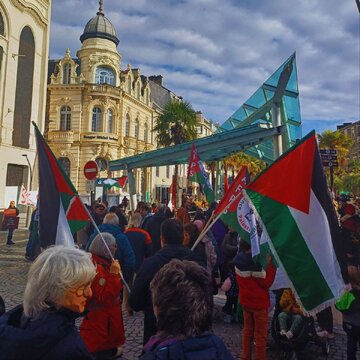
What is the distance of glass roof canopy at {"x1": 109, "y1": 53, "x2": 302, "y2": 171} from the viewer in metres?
9.59

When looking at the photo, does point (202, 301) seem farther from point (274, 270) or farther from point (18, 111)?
point (18, 111)

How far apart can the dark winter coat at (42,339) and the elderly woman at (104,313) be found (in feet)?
5.63

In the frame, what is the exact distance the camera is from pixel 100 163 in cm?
3722

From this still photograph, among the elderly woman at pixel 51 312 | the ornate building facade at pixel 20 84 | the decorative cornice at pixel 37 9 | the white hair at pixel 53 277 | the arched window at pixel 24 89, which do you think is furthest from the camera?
the arched window at pixel 24 89

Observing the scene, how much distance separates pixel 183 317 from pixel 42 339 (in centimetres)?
66

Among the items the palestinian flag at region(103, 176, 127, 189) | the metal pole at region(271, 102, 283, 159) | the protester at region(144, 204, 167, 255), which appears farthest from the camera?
the palestinian flag at region(103, 176, 127, 189)

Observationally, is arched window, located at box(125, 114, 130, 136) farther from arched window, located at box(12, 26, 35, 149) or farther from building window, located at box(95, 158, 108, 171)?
arched window, located at box(12, 26, 35, 149)

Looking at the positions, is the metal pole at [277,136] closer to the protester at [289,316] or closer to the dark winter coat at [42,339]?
the protester at [289,316]

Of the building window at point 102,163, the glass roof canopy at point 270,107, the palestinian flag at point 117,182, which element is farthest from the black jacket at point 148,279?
the building window at point 102,163

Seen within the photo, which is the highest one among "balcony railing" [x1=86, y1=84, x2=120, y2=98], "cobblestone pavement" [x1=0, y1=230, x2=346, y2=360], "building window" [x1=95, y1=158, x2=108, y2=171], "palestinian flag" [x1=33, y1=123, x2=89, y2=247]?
"balcony railing" [x1=86, y1=84, x2=120, y2=98]

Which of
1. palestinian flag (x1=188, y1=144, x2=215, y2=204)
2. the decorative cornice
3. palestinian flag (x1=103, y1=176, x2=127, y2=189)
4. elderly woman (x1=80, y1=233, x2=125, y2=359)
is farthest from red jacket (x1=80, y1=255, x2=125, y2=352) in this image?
the decorative cornice

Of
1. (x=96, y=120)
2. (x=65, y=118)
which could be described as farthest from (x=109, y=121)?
(x=65, y=118)

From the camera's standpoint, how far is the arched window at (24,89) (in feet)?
79.3

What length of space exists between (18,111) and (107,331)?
23881 millimetres
